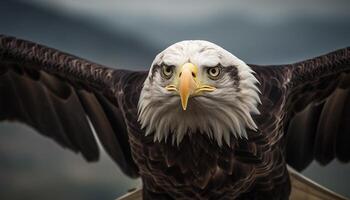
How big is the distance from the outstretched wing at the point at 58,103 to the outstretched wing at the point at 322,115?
0.65 meters

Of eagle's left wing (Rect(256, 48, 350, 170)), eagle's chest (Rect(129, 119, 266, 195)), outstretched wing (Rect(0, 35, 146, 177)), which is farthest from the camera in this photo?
outstretched wing (Rect(0, 35, 146, 177))

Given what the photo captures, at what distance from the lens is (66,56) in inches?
88.6

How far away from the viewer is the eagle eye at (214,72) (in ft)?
5.29

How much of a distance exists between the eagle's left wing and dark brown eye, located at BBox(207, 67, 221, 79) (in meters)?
0.48

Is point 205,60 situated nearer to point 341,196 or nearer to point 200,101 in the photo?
point 200,101

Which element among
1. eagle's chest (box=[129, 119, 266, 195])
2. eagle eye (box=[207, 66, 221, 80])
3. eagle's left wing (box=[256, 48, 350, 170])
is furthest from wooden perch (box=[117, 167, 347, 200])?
eagle eye (box=[207, 66, 221, 80])

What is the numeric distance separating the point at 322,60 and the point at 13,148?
1.25 m

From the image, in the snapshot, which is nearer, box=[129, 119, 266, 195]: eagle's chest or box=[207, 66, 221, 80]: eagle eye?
box=[207, 66, 221, 80]: eagle eye

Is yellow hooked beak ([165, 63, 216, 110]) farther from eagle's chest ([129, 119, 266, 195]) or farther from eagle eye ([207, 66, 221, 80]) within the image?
eagle's chest ([129, 119, 266, 195])

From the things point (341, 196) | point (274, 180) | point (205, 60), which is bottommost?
point (341, 196)

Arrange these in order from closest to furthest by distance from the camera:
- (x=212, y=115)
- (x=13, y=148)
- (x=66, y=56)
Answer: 1. (x=212, y=115)
2. (x=66, y=56)
3. (x=13, y=148)

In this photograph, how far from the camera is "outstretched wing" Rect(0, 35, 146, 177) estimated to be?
7.52 ft

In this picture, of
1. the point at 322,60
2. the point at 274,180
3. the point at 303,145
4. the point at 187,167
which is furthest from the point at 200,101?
the point at 303,145

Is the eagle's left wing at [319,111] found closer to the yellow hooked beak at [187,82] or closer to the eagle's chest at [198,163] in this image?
the eagle's chest at [198,163]
